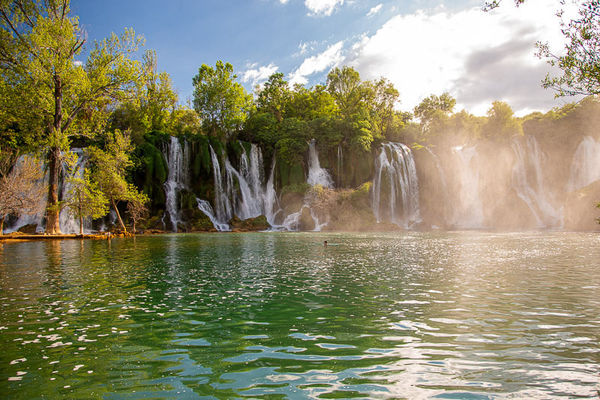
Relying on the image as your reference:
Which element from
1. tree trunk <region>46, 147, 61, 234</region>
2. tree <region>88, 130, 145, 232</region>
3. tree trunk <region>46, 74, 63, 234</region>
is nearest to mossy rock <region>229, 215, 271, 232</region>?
tree <region>88, 130, 145, 232</region>

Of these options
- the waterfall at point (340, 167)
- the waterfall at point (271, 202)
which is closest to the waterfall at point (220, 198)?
the waterfall at point (271, 202)

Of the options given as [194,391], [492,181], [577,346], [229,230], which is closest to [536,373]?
[577,346]

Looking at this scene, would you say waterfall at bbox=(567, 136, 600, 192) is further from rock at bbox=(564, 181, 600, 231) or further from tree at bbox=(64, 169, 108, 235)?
tree at bbox=(64, 169, 108, 235)

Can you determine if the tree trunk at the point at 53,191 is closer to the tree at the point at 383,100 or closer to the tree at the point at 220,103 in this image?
the tree at the point at 220,103

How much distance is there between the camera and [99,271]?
40.8 ft

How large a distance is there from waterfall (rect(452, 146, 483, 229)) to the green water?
1794 inches

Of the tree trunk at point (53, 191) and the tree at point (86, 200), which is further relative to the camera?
the tree at point (86, 200)

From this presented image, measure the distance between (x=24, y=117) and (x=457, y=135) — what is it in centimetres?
6138

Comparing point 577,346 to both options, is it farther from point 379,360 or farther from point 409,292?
point 409,292

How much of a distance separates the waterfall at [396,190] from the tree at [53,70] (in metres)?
35.1

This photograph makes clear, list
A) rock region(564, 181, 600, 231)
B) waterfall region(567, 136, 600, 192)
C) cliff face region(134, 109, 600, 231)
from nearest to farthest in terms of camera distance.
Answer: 1. rock region(564, 181, 600, 231)
2. cliff face region(134, 109, 600, 231)
3. waterfall region(567, 136, 600, 192)

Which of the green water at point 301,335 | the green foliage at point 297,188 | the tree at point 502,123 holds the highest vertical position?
the tree at point 502,123

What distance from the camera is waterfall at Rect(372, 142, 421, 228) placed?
5184 cm

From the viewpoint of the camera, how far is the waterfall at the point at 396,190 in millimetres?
51844
